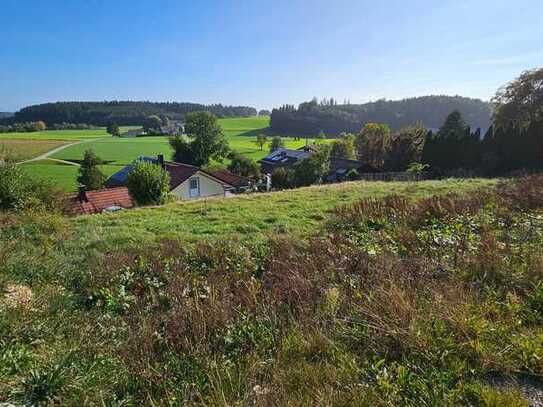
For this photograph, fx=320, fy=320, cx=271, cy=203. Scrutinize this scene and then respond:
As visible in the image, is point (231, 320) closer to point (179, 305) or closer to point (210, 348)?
point (210, 348)

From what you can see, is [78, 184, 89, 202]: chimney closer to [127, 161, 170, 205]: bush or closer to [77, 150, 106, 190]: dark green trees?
[127, 161, 170, 205]: bush

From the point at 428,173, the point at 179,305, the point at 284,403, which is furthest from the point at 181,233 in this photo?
the point at 428,173

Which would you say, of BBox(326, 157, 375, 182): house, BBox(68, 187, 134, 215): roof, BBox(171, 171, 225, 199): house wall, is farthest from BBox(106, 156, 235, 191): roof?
BBox(326, 157, 375, 182): house

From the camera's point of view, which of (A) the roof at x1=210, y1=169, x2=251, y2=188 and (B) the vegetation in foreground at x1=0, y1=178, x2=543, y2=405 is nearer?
(B) the vegetation in foreground at x1=0, y1=178, x2=543, y2=405

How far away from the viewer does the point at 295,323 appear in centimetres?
313

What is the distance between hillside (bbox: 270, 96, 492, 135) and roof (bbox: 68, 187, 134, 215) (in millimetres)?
97849

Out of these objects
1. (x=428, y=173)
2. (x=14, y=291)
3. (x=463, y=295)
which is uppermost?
(x=463, y=295)

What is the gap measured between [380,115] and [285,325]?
128 meters

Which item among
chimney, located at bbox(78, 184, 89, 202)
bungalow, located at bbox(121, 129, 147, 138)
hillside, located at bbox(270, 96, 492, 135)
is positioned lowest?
chimney, located at bbox(78, 184, 89, 202)

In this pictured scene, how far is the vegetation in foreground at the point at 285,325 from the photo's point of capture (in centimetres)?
246

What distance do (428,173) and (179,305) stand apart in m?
30.6

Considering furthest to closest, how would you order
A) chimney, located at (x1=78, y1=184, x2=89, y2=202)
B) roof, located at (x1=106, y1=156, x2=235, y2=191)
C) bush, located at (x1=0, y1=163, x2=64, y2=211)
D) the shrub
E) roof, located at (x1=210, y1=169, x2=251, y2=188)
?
roof, located at (x1=210, y1=169, x2=251, y2=188) < roof, located at (x1=106, y1=156, x2=235, y2=191) < chimney, located at (x1=78, y1=184, x2=89, y2=202) < the shrub < bush, located at (x1=0, y1=163, x2=64, y2=211)

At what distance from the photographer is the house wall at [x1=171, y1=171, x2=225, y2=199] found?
34500 mm

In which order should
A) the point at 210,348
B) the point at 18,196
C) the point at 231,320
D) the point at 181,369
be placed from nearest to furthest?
the point at 181,369 < the point at 210,348 < the point at 231,320 < the point at 18,196
